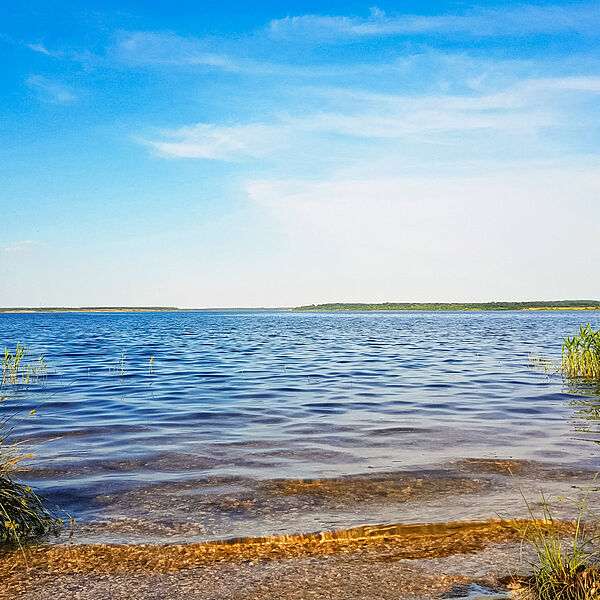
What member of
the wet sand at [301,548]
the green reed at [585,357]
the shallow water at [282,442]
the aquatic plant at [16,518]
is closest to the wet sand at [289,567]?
the wet sand at [301,548]

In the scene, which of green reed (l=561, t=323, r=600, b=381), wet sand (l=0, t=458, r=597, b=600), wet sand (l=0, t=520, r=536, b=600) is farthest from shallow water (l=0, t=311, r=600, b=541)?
green reed (l=561, t=323, r=600, b=381)

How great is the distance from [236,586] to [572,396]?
16854 mm

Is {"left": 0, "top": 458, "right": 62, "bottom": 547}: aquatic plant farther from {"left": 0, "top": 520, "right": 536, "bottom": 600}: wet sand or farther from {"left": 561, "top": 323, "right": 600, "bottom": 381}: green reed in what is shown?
{"left": 561, "top": 323, "right": 600, "bottom": 381}: green reed

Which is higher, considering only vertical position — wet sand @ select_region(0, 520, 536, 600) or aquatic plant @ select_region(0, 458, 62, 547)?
aquatic plant @ select_region(0, 458, 62, 547)

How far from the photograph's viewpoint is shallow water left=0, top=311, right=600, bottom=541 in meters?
8.25

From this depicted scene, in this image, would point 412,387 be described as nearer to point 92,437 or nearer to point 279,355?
point 92,437

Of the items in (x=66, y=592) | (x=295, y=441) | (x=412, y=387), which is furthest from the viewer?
(x=412, y=387)

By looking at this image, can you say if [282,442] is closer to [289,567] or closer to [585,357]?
[289,567]

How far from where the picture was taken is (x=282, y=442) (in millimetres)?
12789

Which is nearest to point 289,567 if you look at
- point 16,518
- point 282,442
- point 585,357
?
point 16,518

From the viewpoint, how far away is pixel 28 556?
634 centimetres

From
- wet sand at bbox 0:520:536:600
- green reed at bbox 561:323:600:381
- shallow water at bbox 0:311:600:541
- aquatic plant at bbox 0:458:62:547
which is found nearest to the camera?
wet sand at bbox 0:520:536:600

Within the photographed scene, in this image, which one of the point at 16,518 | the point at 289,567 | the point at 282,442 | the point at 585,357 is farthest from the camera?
the point at 585,357

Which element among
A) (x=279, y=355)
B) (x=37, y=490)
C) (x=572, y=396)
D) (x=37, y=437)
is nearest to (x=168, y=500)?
(x=37, y=490)
